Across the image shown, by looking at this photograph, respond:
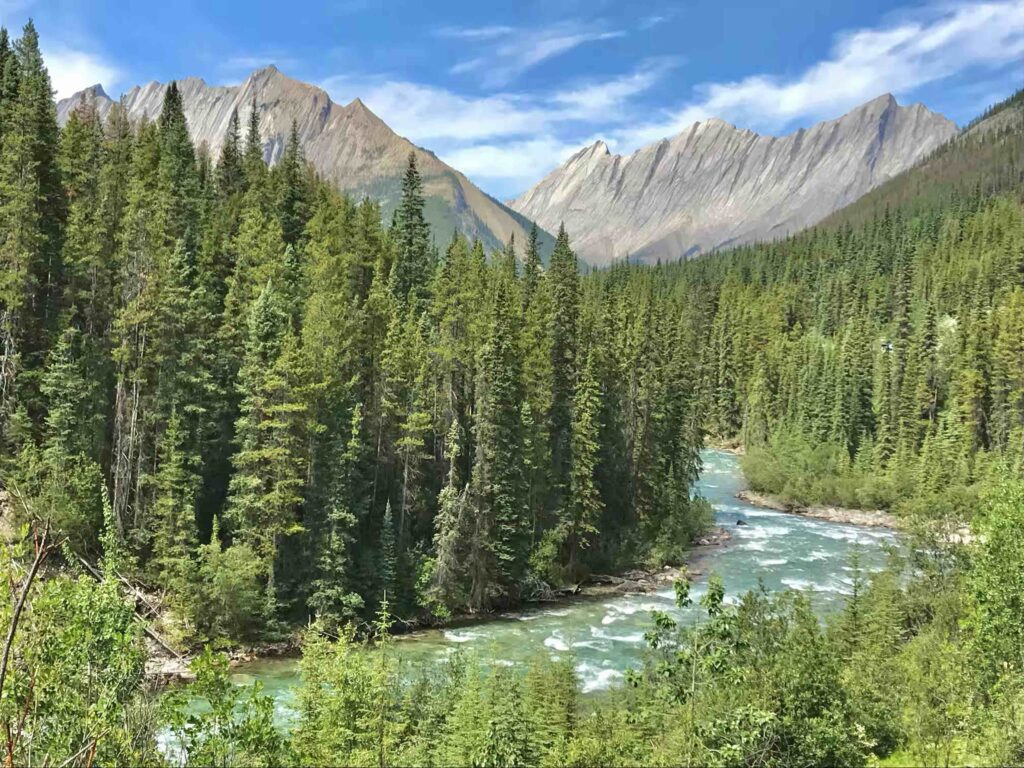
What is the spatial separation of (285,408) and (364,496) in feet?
27.0

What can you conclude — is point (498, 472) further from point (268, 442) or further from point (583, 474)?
point (268, 442)

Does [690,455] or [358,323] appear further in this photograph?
[690,455]

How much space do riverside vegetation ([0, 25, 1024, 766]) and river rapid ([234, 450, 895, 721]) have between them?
262 centimetres

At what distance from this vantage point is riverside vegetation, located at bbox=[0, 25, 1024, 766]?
44.8 feet

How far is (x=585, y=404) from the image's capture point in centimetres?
5253

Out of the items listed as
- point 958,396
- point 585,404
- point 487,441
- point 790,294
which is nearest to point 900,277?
point 790,294

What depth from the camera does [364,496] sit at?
A: 43312 mm

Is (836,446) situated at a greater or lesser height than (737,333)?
lesser

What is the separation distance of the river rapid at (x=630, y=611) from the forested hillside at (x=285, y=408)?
10.6 feet

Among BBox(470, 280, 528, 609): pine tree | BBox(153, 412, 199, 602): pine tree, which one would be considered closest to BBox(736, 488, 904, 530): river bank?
BBox(470, 280, 528, 609): pine tree

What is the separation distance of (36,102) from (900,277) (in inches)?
5365

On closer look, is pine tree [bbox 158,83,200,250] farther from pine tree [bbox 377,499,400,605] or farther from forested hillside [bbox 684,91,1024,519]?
forested hillside [bbox 684,91,1024,519]

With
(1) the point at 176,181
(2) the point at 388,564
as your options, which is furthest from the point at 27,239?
(2) the point at 388,564

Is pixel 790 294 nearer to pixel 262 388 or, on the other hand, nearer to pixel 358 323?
pixel 358 323
